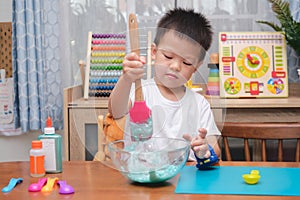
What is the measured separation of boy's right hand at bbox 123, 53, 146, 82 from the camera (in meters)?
1.12

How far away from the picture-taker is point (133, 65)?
3.68 feet

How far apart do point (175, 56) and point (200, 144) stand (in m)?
0.23

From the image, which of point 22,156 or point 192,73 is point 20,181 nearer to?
point 192,73

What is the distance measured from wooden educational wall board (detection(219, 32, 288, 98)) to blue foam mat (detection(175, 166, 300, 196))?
1.35 m

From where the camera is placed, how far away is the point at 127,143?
123 cm

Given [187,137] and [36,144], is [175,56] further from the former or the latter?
[36,144]

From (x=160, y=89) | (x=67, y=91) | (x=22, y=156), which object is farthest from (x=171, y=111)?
(x=22, y=156)

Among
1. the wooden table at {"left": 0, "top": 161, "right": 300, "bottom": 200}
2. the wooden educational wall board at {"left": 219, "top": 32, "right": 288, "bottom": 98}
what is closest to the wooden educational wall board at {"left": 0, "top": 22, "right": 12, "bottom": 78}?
the wooden educational wall board at {"left": 219, "top": 32, "right": 288, "bottom": 98}

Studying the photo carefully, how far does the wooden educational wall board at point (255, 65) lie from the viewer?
2.63 m

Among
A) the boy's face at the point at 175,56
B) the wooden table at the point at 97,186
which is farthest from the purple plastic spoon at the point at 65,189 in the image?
the boy's face at the point at 175,56

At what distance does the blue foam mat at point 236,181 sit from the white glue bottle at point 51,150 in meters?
0.31

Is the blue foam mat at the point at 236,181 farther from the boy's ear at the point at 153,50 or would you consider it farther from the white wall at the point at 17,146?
the white wall at the point at 17,146

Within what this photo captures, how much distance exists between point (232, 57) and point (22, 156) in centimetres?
144

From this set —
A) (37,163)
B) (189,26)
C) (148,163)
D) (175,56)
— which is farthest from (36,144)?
(189,26)
